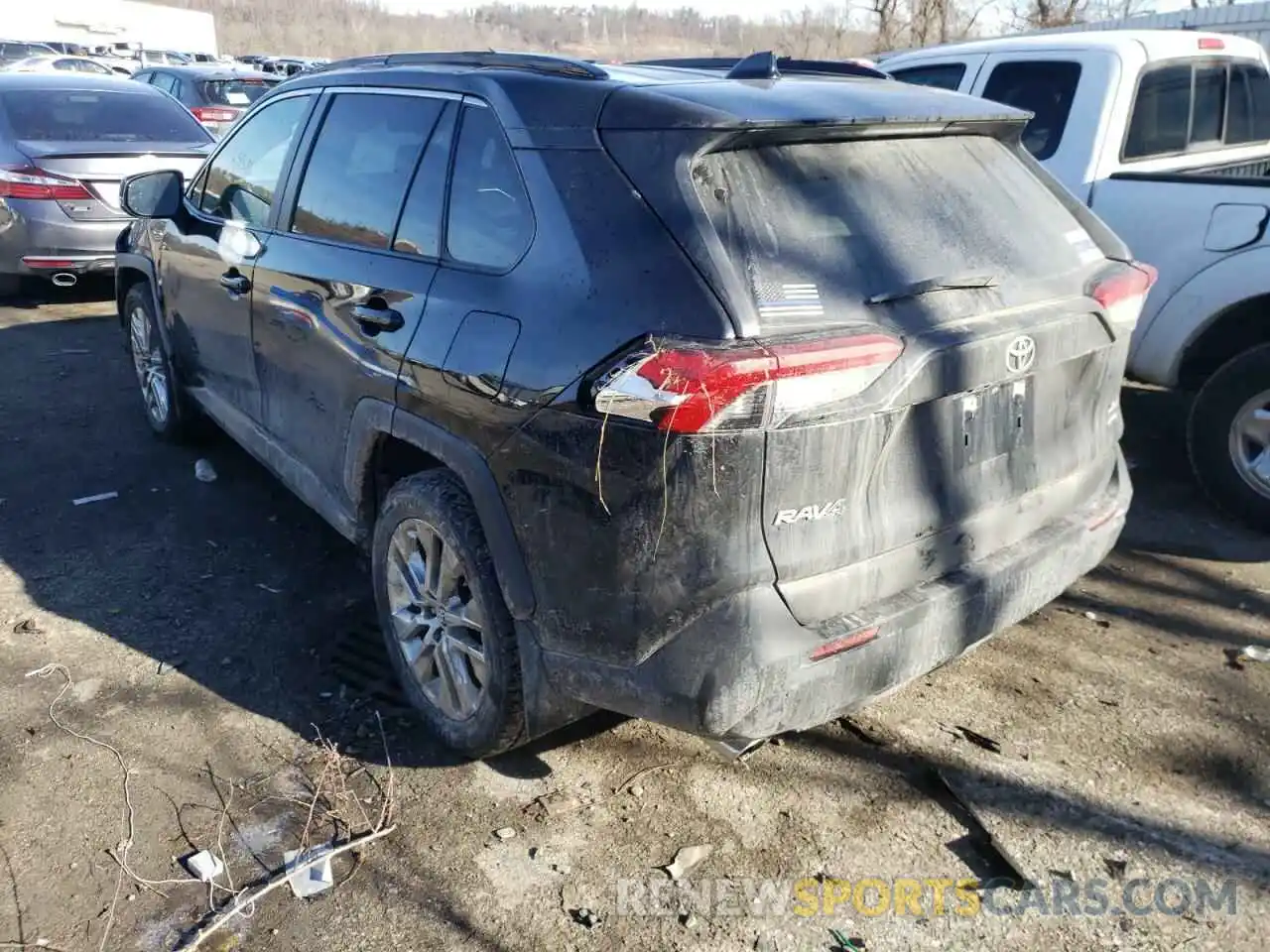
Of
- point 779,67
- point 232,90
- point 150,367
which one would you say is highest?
point 779,67

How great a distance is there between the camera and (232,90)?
14758 millimetres

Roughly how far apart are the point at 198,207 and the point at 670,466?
341cm

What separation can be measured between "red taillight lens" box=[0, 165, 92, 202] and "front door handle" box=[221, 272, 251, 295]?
4.65 m

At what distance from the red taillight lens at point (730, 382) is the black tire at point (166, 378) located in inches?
147

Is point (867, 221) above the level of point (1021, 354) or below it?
above

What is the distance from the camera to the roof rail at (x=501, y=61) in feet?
9.39

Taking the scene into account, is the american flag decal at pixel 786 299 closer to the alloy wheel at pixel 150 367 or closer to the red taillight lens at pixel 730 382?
the red taillight lens at pixel 730 382

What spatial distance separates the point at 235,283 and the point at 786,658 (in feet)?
9.28

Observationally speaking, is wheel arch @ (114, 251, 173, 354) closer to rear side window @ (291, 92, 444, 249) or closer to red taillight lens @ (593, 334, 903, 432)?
rear side window @ (291, 92, 444, 249)

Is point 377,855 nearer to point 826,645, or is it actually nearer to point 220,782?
point 220,782

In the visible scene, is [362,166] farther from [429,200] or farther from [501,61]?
[501,61]

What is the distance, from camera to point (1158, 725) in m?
3.31

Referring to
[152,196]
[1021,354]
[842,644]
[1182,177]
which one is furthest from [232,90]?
[842,644]

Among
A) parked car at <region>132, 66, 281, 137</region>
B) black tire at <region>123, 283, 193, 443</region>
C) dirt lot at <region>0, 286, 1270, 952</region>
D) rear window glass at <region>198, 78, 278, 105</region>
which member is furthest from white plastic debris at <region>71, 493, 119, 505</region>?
rear window glass at <region>198, 78, 278, 105</region>
